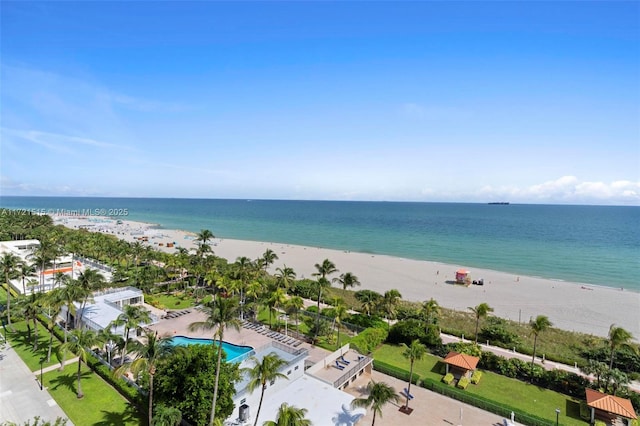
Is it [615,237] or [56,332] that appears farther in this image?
[615,237]

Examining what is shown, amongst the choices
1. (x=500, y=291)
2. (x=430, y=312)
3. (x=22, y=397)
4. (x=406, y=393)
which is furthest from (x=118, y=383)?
(x=500, y=291)

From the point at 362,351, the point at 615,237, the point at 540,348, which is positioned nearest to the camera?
the point at 362,351

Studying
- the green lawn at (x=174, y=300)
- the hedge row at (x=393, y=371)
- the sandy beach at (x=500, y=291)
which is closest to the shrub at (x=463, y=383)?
the hedge row at (x=393, y=371)

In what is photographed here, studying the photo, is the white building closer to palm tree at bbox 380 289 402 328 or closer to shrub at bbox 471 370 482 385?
shrub at bbox 471 370 482 385

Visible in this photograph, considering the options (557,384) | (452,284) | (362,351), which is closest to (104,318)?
(362,351)

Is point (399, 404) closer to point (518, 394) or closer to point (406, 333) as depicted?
point (518, 394)

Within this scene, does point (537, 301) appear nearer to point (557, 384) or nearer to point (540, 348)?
point (540, 348)

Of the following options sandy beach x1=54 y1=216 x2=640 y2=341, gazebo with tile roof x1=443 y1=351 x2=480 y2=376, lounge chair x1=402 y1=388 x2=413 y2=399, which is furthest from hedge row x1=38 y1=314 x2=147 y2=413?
sandy beach x1=54 y1=216 x2=640 y2=341
